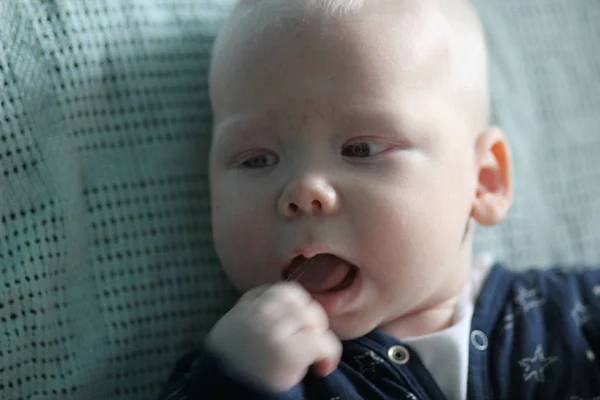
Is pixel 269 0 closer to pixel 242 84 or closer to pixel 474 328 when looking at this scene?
pixel 242 84

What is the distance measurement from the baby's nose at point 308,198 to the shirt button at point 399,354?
0.21m

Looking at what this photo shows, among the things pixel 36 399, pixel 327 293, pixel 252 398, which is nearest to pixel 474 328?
pixel 327 293

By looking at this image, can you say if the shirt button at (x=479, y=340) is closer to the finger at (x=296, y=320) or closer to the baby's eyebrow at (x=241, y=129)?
the finger at (x=296, y=320)

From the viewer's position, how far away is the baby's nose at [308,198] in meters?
1.01

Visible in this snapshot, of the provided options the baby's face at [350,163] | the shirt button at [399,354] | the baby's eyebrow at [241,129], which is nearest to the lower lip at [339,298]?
the baby's face at [350,163]

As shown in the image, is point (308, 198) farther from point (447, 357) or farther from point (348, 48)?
point (447, 357)

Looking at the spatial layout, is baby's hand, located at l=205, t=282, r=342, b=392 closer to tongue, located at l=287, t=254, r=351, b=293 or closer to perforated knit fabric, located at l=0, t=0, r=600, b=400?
tongue, located at l=287, t=254, r=351, b=293

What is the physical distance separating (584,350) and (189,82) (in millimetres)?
666

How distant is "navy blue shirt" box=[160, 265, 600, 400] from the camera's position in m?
1.04

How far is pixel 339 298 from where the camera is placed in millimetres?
1033

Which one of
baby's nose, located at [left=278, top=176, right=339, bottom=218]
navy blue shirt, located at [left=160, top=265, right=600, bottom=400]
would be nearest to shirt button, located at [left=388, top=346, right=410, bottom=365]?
navy blue shirt, located at [left=160, top=265, right=600, bottom=400]

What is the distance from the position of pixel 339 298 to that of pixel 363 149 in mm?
185

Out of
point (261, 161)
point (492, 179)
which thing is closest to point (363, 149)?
point (261, 161)

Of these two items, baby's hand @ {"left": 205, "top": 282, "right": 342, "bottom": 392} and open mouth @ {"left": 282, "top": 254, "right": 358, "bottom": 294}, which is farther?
open mouth @ {"left": 282, "top": 254, "right": 358, "bottom": 294}
